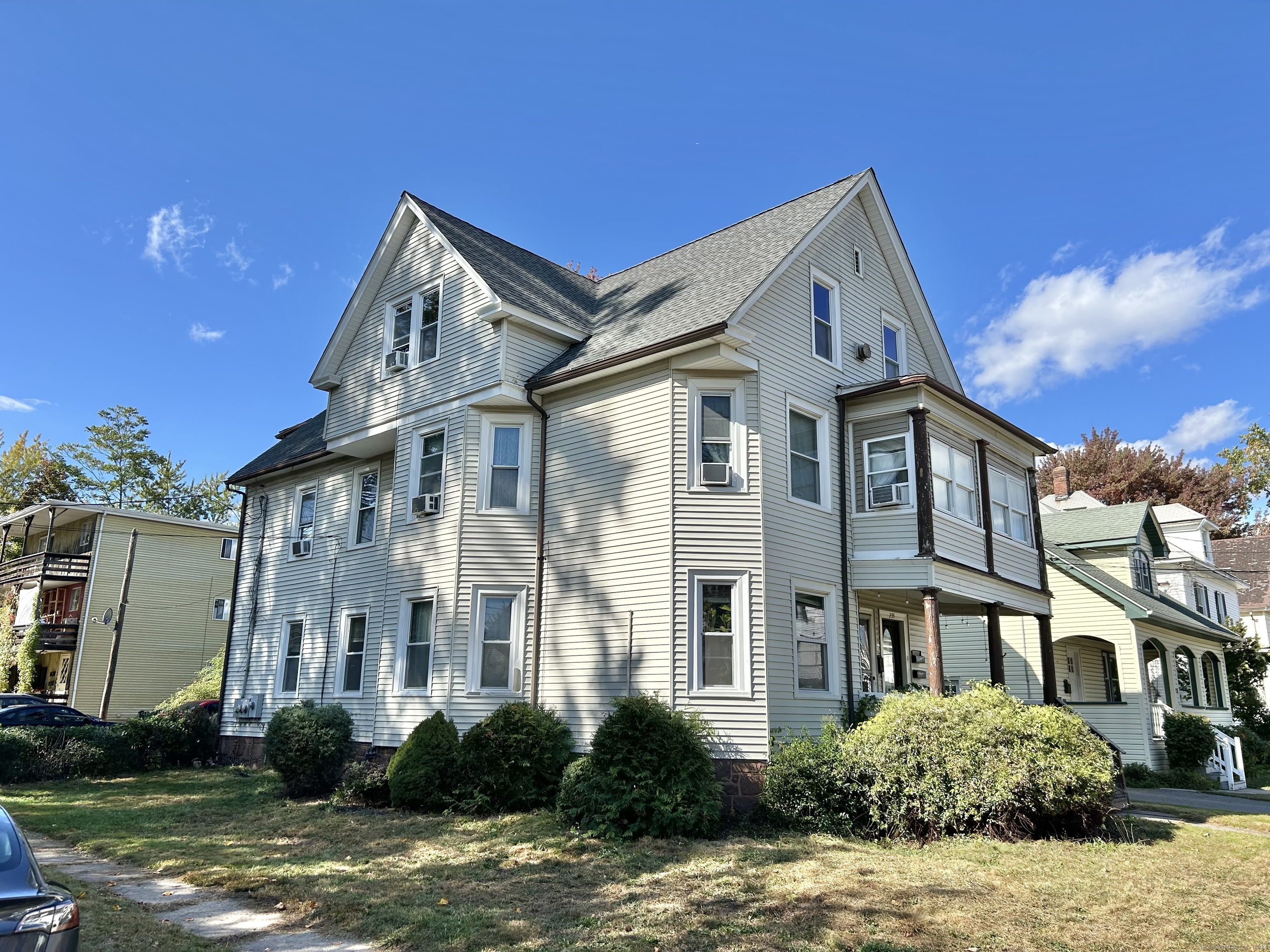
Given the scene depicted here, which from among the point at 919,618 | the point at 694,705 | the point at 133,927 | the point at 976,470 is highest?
the point at 976,470

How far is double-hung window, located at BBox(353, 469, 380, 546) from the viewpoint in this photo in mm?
18781

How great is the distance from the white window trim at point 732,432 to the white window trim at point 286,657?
10.7 m

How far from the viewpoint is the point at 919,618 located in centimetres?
1856

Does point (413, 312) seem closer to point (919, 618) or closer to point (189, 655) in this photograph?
point (919, 618)

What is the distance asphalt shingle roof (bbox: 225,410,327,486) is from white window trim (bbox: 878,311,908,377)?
12.1m

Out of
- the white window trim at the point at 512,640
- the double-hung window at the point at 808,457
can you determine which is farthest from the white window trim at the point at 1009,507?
the white window trim at the point at 512,640

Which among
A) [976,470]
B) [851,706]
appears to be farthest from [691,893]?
[976,470]

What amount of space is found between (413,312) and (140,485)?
3842 cm

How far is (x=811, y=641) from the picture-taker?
13930mm

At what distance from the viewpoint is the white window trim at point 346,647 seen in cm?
1770

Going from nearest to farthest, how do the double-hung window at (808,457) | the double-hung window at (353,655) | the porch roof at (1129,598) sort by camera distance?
the double-hung window at (808,457) → the double-hung window at (353,655) → the porch roof at (1129,598)

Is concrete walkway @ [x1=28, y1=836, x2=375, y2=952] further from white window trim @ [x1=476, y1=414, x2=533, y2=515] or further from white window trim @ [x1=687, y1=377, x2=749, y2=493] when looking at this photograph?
white window trim @ [x1=687, y1=377, x2=749, y2=493]

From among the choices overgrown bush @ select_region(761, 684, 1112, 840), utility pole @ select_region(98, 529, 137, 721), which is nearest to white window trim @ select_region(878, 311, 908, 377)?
overgrown bush @ select_region(761, 684, 1112, 840)

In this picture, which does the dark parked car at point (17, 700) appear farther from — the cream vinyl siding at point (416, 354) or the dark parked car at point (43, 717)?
the cream vinyl siding at point (416, 354)
